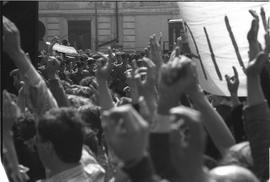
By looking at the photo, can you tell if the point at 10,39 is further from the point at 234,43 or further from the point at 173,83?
the point at 234,43

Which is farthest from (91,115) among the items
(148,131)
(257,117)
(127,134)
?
(127,134)

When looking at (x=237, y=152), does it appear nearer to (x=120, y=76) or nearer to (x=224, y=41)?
(x=224, y=41)

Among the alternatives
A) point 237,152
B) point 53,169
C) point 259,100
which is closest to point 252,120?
point 259,100

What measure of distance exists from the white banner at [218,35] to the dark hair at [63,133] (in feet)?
6.95

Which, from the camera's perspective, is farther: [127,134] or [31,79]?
[31,79]

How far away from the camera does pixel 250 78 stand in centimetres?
323

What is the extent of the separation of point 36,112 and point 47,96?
0.10m

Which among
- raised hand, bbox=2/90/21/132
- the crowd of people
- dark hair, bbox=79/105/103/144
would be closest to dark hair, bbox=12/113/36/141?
the crowd of people

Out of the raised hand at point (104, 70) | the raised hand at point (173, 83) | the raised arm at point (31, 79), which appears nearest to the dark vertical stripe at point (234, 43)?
the raised hand at point (104, 70)

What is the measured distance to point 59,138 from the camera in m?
3.12

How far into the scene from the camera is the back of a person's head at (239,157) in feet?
9.01

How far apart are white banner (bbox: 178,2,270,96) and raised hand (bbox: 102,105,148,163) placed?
311cm

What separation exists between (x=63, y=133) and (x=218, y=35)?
2532 millimetres

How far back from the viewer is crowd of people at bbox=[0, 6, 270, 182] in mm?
2066
